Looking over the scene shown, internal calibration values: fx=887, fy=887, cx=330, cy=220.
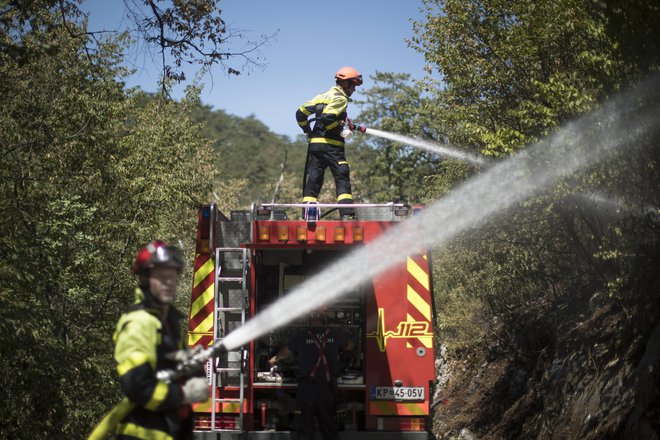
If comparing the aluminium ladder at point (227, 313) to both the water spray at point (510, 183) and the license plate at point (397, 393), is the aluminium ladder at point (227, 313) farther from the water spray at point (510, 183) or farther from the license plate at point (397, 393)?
the license plate at point (397, 393)

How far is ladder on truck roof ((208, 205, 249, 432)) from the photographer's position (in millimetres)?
8180

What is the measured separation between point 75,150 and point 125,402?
14.4 meters

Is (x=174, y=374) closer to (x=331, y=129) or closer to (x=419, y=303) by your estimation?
(x=419, y=303)

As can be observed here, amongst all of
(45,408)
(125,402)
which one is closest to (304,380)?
(125,402)

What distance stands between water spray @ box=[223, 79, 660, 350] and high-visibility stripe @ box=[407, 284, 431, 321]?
34 centimetres

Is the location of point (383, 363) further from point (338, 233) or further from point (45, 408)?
point (45, 408)

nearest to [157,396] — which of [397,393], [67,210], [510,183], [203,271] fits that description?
[203,271]

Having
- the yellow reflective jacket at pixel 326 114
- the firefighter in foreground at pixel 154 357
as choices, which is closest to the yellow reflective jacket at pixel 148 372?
the firefighter in foreground at pixel 154 357

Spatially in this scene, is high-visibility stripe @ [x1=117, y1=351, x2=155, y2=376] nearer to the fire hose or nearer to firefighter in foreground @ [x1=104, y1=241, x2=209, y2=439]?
firefighter in foreground @ [x1=104, y1=241, x2=209, y2=439]

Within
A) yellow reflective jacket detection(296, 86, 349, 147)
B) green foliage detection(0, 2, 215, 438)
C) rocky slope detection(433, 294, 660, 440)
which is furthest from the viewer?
green foliage detection(0, 2, 215, 438)

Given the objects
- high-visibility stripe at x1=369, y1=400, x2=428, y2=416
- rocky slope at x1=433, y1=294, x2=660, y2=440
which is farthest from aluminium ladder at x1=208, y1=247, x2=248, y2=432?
rocky slope at x1=433, y1=294, x2=660, y2=440

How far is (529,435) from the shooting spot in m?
14.1

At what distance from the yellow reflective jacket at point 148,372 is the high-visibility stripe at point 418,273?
4.02m

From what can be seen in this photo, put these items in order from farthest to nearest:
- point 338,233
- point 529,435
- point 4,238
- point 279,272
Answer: point 529,435 → point 4,238 → point 279,272 → point 338,233
